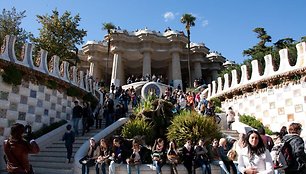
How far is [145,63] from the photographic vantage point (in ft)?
143

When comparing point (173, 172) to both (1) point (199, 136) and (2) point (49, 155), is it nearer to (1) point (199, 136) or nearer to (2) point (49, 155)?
(1) point (199, 136)

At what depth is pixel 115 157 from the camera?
372 inches

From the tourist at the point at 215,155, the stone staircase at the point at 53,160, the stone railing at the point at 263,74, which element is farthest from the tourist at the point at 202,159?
the stone railing at the point at 263,74

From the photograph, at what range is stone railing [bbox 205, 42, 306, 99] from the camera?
49.2ft

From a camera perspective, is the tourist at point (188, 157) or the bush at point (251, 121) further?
the bush at point (251, 121)

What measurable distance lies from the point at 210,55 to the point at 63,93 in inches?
1502

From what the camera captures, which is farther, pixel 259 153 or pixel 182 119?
pixel 182 119

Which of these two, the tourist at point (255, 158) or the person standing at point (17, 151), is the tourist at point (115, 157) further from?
the tourist at point (255, 158)

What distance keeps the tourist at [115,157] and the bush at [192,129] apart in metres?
2.80

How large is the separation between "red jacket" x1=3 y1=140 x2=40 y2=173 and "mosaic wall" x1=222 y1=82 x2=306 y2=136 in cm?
1320

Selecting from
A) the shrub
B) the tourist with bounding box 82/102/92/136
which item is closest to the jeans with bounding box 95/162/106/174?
the tourist with bounding box 82/102/92/136

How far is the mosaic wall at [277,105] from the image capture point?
14438 millimetres

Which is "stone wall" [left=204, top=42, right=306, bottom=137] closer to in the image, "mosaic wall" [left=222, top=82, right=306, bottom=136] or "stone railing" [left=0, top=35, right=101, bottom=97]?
"mosaic wall" [left=222, top=82, right=306, bottom=136]

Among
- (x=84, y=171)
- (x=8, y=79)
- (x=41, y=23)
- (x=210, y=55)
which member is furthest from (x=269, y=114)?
(x=210, y=55)
